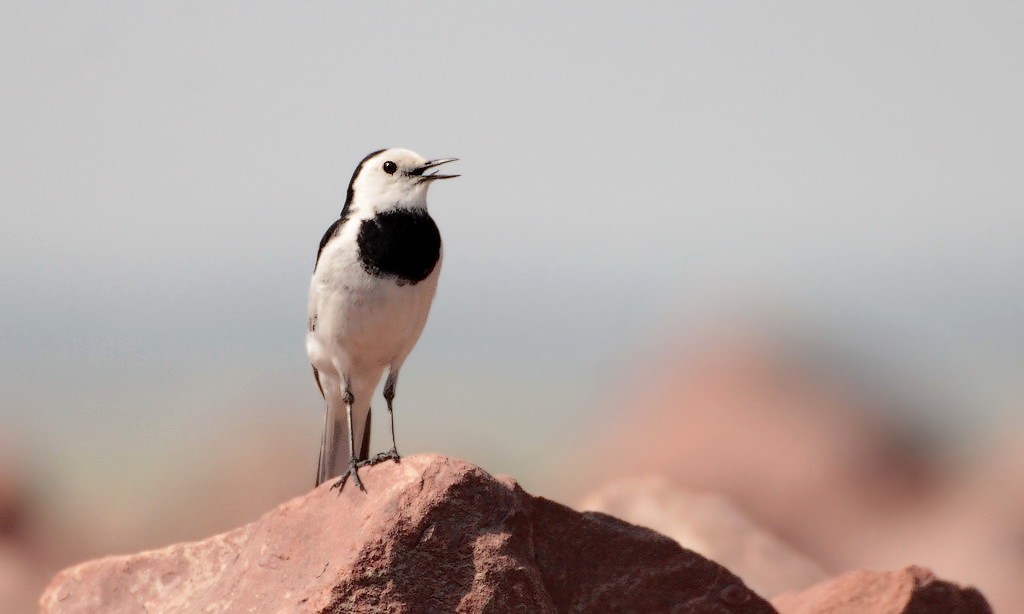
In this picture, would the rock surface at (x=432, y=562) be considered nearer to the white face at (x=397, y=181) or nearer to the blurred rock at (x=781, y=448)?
the white face at (x=397, y=181)

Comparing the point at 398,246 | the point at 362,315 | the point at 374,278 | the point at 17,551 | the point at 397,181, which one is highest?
the point at 397,181

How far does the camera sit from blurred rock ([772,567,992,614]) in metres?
7.19

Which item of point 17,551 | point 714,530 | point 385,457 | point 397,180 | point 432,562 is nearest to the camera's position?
point 432,562

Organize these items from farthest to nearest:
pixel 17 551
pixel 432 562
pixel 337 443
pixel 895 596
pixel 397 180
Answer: pixel 17 551, pixel 337 443, pixel 895 596, pixel 397 180, pixel 432 562

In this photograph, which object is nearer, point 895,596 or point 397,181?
point 397,181

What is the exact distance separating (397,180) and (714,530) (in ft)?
16.3

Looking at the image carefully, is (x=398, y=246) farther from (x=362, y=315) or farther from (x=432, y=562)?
(x=432, y=562)

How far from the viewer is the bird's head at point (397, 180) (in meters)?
6.82

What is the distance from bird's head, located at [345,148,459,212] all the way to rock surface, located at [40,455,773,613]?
147 cm

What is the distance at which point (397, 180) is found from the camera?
6.87 metres

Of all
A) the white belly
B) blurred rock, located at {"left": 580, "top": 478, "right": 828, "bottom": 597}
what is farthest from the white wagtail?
blurred rock, located at {"left": 580, "top": 478, "right": 828, "bottom": 597}

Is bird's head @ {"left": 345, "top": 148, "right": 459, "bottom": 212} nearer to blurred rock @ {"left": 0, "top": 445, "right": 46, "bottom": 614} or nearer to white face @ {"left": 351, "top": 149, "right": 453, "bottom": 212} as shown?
white face @ {"left": 351, "top": 149, "right": 453, "bottom": 212}

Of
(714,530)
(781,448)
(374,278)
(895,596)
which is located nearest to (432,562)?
(374,278)

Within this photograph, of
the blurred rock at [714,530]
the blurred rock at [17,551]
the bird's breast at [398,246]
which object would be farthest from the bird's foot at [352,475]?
the blurred rock at [17,551]
